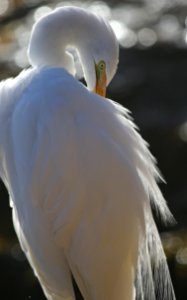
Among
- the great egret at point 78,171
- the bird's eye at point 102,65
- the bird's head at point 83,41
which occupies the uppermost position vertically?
the bird's head at point 83,41

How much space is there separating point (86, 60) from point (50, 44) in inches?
5.1

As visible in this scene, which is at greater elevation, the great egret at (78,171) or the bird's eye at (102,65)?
the bird's eye at (102,65)

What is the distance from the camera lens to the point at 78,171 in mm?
2262

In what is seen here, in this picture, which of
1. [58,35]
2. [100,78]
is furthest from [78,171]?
[58,35]

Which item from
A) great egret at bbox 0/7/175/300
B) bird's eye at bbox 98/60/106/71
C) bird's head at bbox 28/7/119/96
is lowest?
great egret at bbox 0/7/175/300

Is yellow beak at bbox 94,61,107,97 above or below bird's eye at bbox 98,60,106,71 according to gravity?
below

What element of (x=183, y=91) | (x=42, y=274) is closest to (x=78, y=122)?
(x=42, y=274)

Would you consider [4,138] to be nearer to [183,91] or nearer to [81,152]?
[81,152]

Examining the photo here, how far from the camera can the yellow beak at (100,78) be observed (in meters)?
2.40

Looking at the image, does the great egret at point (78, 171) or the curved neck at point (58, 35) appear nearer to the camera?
the great egret at point (78, 171)

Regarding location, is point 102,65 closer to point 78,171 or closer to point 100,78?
point 100,78

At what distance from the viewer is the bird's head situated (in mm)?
2389

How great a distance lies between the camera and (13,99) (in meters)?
2.43

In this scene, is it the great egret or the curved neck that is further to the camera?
the curved neck
